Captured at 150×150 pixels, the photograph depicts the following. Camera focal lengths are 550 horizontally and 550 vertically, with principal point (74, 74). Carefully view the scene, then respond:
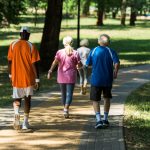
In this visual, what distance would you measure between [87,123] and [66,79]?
1000 millimetres

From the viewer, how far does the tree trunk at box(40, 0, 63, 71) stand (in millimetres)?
21984

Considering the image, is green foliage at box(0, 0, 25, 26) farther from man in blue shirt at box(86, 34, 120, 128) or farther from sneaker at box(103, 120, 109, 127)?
sneaker at box(103, 120, 109, 127)

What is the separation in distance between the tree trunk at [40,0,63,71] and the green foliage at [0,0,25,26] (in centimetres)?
737

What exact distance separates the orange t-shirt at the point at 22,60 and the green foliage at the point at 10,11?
20.0m

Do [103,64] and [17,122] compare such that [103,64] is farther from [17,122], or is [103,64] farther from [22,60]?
[17,122]

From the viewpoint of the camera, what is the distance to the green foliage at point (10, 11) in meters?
30.3

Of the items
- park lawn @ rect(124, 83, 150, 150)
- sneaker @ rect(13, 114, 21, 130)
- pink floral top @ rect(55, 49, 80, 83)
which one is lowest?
park lawn @ rect(124, 83, 150, 150)

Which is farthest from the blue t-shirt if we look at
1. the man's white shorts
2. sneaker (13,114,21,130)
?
sneaker (13,114,21,130)

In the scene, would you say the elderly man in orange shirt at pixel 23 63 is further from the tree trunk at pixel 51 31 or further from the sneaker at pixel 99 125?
the tree trunk at pixel 51 31

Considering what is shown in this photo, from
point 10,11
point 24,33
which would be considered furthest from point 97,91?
point 10,11

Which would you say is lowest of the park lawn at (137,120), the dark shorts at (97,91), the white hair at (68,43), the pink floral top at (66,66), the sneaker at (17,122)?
the park lawn at (137,120)

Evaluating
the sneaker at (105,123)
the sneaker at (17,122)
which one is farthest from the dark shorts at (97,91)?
the sneaker at (17,122)

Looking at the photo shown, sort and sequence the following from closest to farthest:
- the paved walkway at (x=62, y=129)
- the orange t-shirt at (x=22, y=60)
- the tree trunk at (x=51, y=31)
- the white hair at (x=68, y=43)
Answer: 1. the paved walkway at (x=62, y=129)
2. the orange t-shirt at (x=22, y=60)
3. the white hair at (x=68, y=43)
4. the tree trunk at (x=51, y=31)

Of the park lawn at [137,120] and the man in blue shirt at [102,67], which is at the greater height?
the man in blue shirt at [102,67]
